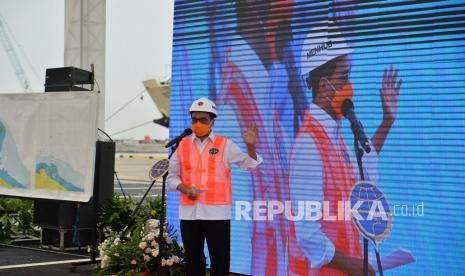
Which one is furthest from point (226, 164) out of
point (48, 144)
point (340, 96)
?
point (48, 144)

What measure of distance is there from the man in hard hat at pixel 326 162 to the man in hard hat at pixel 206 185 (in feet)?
3.46

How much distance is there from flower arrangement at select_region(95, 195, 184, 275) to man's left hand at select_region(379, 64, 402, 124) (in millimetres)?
2121

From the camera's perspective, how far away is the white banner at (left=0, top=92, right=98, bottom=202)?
6.84m

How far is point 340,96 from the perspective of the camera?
485 cm

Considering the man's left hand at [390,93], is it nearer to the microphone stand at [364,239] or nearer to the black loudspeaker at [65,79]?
the microphone stand at [364,239]

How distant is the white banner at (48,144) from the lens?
22.4ft

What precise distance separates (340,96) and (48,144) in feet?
12.7

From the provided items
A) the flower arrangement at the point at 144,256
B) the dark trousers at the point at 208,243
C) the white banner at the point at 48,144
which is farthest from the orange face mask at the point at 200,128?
the white banner at the point at 48,144

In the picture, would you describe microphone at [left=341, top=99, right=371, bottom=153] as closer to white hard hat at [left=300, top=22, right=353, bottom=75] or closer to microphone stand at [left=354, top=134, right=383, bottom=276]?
microphone stand at [left=354, top=134, right=383, bottom=276]

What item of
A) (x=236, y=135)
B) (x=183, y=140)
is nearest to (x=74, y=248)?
(x=236, y=135)

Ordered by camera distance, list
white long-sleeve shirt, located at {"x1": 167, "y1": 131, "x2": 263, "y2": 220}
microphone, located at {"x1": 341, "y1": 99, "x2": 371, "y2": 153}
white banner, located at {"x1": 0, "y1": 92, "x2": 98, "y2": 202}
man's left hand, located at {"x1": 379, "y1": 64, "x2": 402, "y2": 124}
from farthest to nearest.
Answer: white banner, located at {"x1": 0, "y1": 92, "x2": 98, "y2": 202} < microphone, located at {"x1": 341, "y1": 99, "x2": 371, "y2": 153} < man's left hand, located at {"x1": 379, "y1": 64, "x2": 402, "y2": 124} < white long-sleeve shirt, located at {"x1": 167, "y1": 131, "x2": 263, "y2": 220}

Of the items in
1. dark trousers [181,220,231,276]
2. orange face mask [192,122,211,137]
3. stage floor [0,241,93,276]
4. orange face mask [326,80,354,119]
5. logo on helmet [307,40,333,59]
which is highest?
logo on helmet [307,40,333,59]

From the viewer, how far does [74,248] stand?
7543 millimetres

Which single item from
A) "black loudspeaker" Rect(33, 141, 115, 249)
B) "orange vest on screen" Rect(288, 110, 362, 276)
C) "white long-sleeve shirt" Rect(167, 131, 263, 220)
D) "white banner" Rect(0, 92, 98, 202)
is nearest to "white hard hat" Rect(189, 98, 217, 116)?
"white long-sleeve shirt" Rect(167, 131, 263, 220)
